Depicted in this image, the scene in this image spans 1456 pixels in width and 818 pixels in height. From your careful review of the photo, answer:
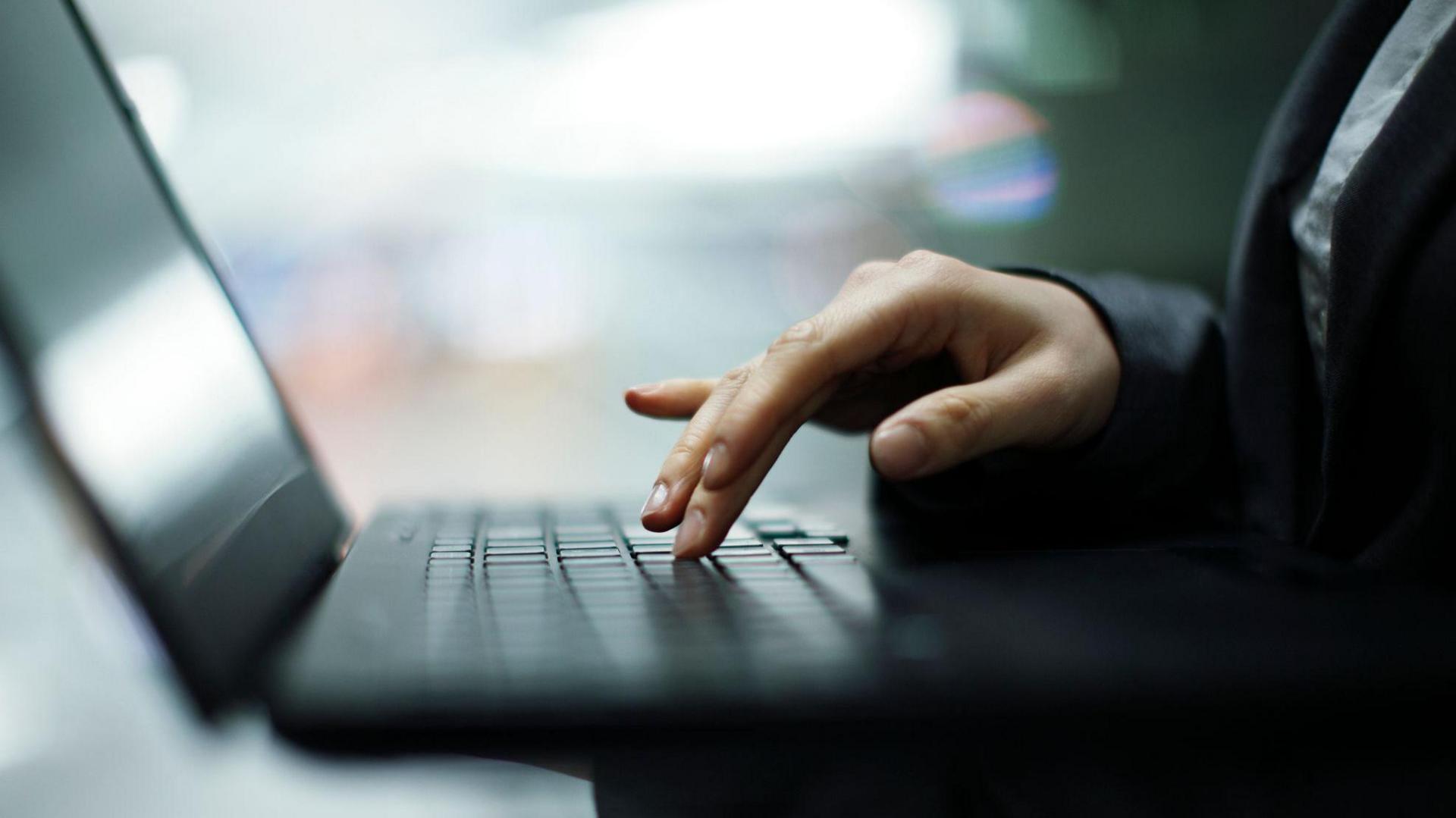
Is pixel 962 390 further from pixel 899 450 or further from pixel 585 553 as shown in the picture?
pixel 585 553

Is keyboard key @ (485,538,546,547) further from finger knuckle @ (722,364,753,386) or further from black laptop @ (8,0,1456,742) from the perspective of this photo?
finger knuckle @ (722,364,753,386)

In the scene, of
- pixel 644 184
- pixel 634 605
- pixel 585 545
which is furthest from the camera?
pixel 644 184

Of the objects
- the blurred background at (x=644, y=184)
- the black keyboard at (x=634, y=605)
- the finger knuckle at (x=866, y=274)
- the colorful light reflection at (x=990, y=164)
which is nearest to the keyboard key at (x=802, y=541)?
the black keyboard at (x=634, y=605)

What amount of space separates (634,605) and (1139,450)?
265mm

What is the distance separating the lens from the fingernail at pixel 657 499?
0.33 m

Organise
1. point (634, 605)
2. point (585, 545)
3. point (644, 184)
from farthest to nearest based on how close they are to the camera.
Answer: point (644, 184)
point (585, 545)
point (634, 605)

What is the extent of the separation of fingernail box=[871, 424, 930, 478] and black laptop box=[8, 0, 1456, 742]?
0.03 m

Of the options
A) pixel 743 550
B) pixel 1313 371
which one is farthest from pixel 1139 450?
pixel 743 550

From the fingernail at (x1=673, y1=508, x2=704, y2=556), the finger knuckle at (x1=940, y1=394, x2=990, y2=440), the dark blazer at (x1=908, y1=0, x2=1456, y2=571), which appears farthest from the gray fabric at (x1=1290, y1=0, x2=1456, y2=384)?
the fingernail at (x1=673, y1=508, x2=704, y2=556)

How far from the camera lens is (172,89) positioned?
980 millimetres

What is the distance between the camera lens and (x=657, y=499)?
0.33 m

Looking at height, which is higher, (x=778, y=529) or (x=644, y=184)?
(x=644, y=184)

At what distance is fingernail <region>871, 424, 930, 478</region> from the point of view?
31cm

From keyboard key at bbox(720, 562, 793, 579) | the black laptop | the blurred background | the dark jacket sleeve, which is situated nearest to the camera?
the black laptop
